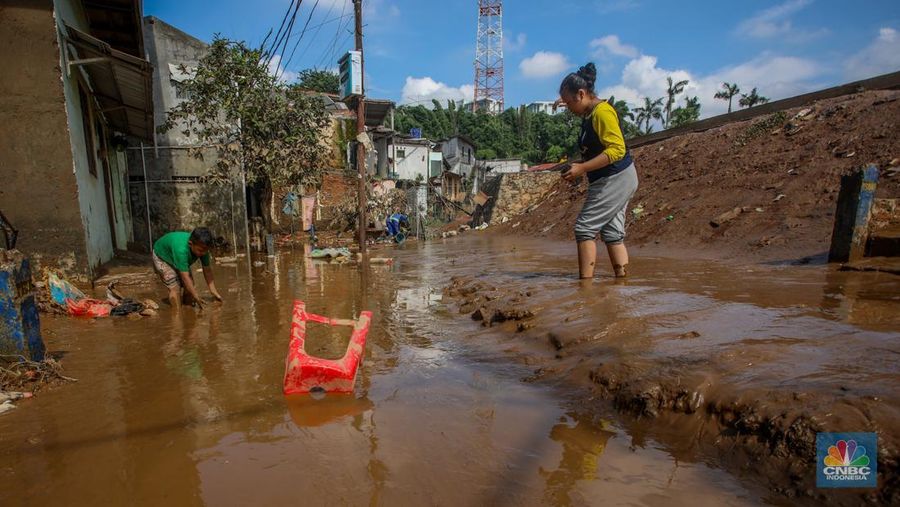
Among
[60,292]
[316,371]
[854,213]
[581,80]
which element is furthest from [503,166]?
[316,371]

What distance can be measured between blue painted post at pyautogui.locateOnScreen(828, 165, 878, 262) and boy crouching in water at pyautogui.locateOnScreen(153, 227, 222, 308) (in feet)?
21.1

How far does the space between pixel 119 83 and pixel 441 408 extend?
9.08 meters

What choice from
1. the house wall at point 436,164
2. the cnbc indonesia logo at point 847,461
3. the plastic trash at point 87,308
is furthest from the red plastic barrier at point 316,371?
Answer: the house wall at point 436,164

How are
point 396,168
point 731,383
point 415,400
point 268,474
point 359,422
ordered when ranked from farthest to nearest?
point 396,168, point 415,400, point 359,422, point 731,383, point 268,474

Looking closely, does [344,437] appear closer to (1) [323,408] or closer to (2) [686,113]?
(1) [323,408]

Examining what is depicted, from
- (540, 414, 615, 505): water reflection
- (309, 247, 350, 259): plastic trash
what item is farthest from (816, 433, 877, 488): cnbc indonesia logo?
(309, 247, 350, 259): plastic trash

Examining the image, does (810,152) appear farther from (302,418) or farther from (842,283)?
(302,418)

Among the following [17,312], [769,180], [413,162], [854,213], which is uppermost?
[413,162]

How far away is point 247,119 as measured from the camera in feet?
39.8

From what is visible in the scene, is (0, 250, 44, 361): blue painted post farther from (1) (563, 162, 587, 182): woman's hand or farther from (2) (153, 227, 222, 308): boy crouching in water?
(1) (563, 162, 587, 182): woman's hand

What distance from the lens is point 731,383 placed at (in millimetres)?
1804

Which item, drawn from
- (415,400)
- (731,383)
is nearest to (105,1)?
(415,400)

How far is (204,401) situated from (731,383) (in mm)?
2431

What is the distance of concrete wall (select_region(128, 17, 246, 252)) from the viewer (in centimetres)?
1213
